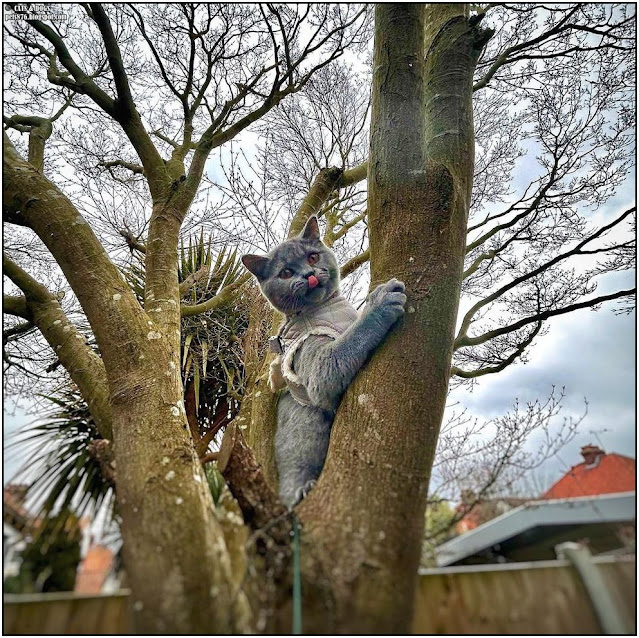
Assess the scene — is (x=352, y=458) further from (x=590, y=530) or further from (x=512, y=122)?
(x=512, y=122)

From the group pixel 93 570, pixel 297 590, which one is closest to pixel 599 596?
pixel 297 590

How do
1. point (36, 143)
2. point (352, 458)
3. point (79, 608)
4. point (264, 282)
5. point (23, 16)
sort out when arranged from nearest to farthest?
point (79, 608) < point (352, 458) < point (264, 282) < point (36, 143) < point (23, 16)

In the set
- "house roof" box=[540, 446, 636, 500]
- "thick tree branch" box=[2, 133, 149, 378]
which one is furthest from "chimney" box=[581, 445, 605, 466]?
"thick tree branch" box=[2, 133, 149, 378]

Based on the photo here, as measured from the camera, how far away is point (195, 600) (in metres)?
0.84

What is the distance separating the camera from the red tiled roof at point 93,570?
2.78 ft

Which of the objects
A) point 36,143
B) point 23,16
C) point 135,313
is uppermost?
point 23,16

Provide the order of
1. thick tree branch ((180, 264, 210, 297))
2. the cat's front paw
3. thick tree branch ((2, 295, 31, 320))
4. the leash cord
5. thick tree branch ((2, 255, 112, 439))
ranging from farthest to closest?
1. thick tree branch ((180, 264, 210, 297))
2. thick tree branch ((2, 295, 31, 320))
3. thick tree branch ((2, 255, 112, 439))
4. the cat's front paw
5. the leash cord

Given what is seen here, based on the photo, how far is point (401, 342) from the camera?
4.16 ft

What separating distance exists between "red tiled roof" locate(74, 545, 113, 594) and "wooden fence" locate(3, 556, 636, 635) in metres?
0.02

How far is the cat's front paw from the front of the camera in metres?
1.35

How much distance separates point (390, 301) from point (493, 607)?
80cm

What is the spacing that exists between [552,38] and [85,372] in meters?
3.36

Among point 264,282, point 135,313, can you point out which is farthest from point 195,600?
point 264,282

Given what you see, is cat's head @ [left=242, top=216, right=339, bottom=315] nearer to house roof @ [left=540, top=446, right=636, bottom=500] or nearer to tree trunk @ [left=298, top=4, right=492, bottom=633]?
tree trunk @ [left=298, top=4, right=492, bottom=633]
